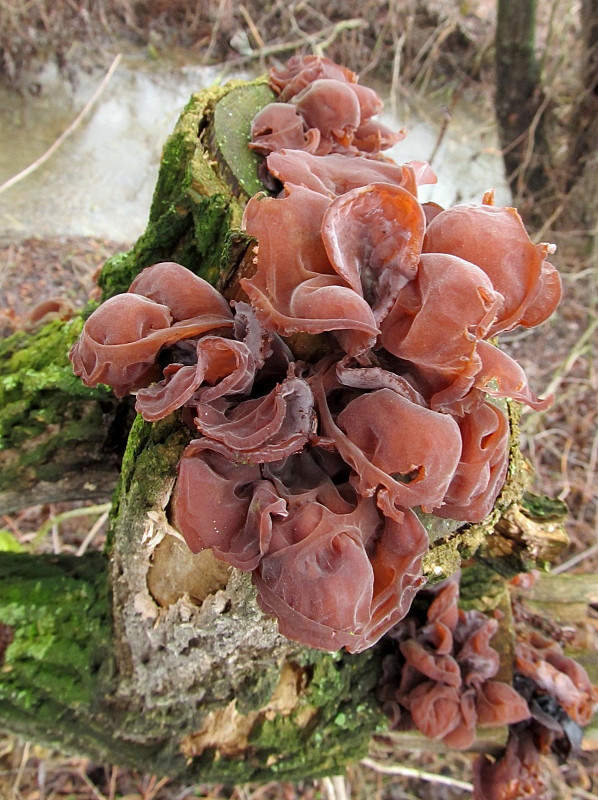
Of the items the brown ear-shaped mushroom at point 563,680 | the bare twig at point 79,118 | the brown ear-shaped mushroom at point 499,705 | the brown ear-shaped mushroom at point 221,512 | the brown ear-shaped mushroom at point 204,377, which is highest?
the brown ear-shaped mushroom at point 204,377

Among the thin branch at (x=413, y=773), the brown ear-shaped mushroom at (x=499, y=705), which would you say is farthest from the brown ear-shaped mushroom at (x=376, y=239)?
the thin branch at (x=413, y=773)

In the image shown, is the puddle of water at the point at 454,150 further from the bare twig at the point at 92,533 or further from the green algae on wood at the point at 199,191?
the green algae on wood at the point at 199,191

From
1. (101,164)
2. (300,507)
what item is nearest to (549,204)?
(101,164)

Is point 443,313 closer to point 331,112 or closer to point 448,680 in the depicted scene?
point 331,112

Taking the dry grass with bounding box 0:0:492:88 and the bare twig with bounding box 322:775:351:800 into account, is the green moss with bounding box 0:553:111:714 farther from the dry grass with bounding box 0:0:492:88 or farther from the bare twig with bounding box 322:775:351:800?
the dry grass with bounding box 0:0:492:88

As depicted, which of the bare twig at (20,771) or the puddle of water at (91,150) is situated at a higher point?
the puddle of water at (91,150)

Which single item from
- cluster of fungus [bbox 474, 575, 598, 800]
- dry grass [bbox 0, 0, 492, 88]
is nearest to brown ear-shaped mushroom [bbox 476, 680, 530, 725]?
cluster of fungus [bbox 474, 575, 598, 800]

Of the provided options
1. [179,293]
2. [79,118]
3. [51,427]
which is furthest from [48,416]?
[79,118]
